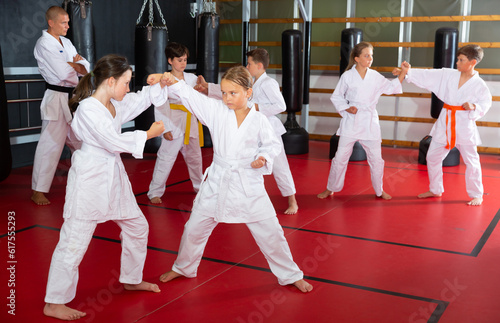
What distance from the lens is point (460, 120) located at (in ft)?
15.9

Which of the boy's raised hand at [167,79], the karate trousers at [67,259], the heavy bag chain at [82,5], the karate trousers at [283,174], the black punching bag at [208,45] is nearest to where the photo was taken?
the karate trousers at [67,259]

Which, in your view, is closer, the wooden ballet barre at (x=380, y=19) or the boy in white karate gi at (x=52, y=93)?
the boy in white karate gi at (x=52, y=93)

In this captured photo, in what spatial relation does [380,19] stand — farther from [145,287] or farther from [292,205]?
[145,287]

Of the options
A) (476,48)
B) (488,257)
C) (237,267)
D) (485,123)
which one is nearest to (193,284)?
(237,267)

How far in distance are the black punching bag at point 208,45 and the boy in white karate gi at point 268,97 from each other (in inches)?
115

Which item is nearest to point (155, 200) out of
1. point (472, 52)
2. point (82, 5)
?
point (82, 5)

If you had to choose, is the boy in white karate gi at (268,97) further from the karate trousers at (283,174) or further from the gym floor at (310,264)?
the gym floor at (310,264)

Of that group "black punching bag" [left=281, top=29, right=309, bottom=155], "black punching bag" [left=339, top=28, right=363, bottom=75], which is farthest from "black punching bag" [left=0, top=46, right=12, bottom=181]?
"black punching bag" [left=339, top=28, right=363, bottom=75]

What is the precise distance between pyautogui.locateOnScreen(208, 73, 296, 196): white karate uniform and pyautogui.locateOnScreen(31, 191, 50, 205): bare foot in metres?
1.72

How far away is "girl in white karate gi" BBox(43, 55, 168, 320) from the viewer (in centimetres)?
255

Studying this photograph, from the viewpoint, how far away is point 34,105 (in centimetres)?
636

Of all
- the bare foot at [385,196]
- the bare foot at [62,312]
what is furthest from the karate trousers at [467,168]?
the bare foot at [62,312]

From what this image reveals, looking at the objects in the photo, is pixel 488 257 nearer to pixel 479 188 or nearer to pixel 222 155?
pixel 479 188

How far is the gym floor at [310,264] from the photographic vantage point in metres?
2.71
